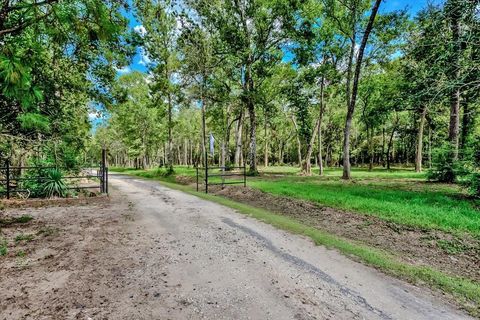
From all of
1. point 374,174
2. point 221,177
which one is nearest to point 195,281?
point 221,177

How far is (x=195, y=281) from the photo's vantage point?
3244mm

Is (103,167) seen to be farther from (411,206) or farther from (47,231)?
(411,206)

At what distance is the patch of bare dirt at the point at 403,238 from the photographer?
4379 millimetres

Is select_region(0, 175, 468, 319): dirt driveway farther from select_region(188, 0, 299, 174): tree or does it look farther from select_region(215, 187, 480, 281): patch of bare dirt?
select_region(188, 0, 299, 174): tree

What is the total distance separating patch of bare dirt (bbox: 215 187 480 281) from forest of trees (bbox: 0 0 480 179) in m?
3.49

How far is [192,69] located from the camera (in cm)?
1794

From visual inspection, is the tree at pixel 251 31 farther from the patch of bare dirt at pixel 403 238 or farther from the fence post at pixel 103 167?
the patch of bare dirt at pixel 403 238

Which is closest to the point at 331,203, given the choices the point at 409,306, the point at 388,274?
the point at 388,274

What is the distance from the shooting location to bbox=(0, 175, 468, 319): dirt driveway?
2664 mm

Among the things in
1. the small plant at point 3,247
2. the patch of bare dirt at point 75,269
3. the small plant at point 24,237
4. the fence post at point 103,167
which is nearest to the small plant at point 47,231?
the patch of bare dirt at point 75,269

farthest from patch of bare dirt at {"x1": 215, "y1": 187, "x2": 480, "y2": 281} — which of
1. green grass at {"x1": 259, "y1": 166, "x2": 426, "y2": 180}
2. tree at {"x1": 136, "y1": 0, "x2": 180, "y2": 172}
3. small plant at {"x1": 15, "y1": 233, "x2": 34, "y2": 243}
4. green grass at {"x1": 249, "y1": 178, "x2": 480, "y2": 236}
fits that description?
tree at {"x1": 136, "y1": 0, "x2": 180, "y2": 172}

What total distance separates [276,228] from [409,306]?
3238 millimetres

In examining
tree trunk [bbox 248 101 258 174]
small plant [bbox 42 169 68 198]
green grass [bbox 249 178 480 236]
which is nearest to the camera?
green grass [bbox 249 178 480 236]

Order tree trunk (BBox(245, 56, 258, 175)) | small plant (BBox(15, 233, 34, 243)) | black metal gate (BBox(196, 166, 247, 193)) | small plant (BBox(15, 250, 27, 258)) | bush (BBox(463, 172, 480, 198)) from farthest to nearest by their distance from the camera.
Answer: tree trunk (BBox(245, 56, 258, 175)), black metal gate (BBox(196, 166, 247, 193)), bush (BBox(463, 172, 480, 198)), small plant (BBox(15, 233, 34, 243)), small plant (BBox(15, 250, 27, 258))
